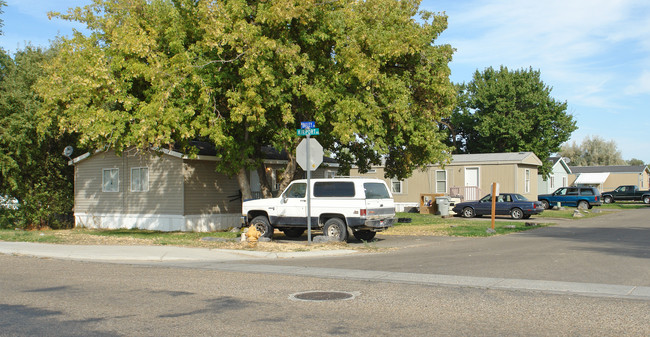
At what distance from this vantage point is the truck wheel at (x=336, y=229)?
58.5ft

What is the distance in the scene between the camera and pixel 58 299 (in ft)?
28.9

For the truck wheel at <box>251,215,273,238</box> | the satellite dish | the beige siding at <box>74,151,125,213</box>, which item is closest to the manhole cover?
the truck wheel at <box>251,215,273,238</box>

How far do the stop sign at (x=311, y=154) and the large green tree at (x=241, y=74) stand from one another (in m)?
2.18

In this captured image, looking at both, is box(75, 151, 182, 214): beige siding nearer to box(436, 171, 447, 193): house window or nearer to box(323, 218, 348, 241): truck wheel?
box(323, 218, 348, 241): truck wheel

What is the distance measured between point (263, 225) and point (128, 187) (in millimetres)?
10000

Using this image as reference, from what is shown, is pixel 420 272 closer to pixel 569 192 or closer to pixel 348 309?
pixel 348 309

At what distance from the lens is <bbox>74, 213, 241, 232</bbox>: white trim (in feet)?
79.7

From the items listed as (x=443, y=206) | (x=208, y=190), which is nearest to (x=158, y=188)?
(x=208, y=190)

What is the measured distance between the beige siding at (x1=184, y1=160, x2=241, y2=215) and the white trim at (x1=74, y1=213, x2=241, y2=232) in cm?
31

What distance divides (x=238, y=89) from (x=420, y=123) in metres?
7.26

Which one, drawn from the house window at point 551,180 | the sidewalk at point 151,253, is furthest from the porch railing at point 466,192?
the sidewalk at point 151,253

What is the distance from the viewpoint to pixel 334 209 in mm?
18000

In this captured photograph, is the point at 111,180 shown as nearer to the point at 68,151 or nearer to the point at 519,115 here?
the point at 68,151

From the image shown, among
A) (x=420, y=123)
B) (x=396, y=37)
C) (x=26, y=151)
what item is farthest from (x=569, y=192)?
(x=26, y=151)
